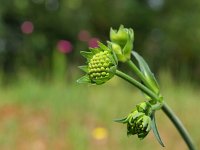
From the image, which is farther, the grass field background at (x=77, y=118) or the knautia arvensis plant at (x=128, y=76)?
the grass field background at (x=77, y=118)

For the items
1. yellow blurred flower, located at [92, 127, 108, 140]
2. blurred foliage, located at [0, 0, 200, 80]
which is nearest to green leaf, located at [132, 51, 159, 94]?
yellow blurred flower, located at [92, 127, 108, 140]

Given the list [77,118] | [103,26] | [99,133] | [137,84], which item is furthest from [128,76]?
[103,26]

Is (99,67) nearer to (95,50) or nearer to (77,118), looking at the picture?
(95,50)

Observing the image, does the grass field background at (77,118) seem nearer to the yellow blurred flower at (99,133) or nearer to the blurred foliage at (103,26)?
the yellow blurred flower at (99,133)

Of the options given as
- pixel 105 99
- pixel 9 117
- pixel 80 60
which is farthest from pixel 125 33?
pixel 80 60

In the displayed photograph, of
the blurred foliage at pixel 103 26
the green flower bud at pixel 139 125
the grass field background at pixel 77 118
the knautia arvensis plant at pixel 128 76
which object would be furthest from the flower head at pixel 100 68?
the blurred foliage at pixel 103 26

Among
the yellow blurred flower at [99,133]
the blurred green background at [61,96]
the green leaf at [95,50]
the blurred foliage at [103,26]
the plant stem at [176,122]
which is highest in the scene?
the blurred foliage at [103,26]
